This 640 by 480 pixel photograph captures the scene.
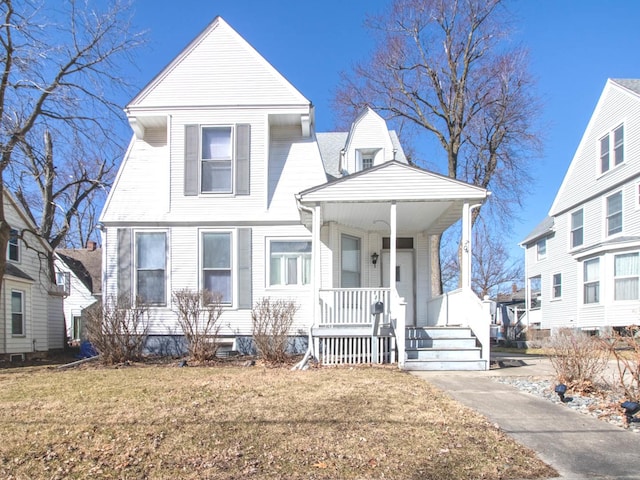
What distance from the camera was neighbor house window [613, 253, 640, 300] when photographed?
15.8m

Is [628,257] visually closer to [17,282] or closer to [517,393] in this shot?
[517,393]

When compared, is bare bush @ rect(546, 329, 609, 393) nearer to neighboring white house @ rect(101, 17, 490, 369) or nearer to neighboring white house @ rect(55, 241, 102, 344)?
neighboring white house @ rect(101, 17, 490, 369)

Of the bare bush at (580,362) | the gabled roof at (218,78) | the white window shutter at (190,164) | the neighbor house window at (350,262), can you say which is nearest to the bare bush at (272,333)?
the neighbor house window at (350,262)

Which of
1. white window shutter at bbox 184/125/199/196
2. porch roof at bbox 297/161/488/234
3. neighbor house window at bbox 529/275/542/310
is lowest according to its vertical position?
neighbor house window at bbox 529/275/542/310

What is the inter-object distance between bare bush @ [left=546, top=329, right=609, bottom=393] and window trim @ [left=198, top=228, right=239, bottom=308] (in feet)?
23.3

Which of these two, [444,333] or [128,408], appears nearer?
[128,408]

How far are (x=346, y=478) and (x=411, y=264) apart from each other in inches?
361

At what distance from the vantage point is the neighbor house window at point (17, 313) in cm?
1517

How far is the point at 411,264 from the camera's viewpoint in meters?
12.6

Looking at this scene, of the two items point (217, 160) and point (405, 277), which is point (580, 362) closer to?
point (405, 277)

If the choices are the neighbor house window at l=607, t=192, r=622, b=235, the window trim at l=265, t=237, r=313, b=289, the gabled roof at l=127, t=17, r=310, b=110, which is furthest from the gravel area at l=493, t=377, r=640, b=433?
the neighbor house window at l=607, t=192, r=622, b=235

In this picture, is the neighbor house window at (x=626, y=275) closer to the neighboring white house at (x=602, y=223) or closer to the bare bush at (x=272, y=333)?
the neighboring white house at (x=602, y=223)

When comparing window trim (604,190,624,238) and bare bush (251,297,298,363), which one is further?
window trim (604,190,624,238)

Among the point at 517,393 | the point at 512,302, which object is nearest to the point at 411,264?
the point at 517,393
